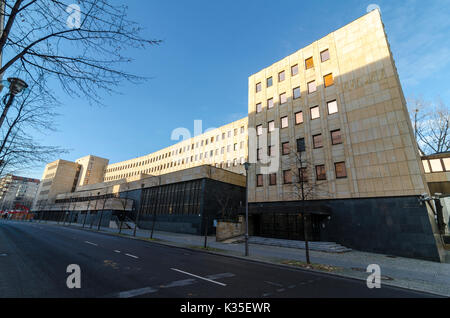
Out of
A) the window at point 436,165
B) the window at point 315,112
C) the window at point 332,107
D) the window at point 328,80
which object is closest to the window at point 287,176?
the window at point 315,112

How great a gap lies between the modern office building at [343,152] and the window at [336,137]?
107mm

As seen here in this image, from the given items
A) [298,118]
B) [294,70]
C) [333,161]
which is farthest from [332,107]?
[294,70]

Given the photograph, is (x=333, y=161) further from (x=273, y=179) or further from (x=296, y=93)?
(x=296, y=93)

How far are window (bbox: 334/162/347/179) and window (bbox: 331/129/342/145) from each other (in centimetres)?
238

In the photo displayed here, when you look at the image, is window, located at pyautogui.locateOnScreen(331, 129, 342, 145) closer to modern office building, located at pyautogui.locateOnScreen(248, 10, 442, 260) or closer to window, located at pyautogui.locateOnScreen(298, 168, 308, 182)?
modern office building, located at pyautogui.locateOnScreen(248, 10, 442, 260)

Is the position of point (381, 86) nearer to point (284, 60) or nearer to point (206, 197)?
point (284, 60)

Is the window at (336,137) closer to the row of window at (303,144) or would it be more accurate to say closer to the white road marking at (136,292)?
the row of window at (303,144)

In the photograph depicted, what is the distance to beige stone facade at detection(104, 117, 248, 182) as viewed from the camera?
182 feet

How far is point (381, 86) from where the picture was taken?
21.2 m

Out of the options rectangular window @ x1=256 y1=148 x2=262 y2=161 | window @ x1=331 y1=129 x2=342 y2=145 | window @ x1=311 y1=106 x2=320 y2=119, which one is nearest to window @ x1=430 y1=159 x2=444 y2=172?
window @ x1=331 y1=129 x2=342 y2=145

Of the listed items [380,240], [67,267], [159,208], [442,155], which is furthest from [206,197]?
[442,155]

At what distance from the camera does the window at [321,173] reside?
23.5 meters

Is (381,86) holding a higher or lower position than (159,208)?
higher
